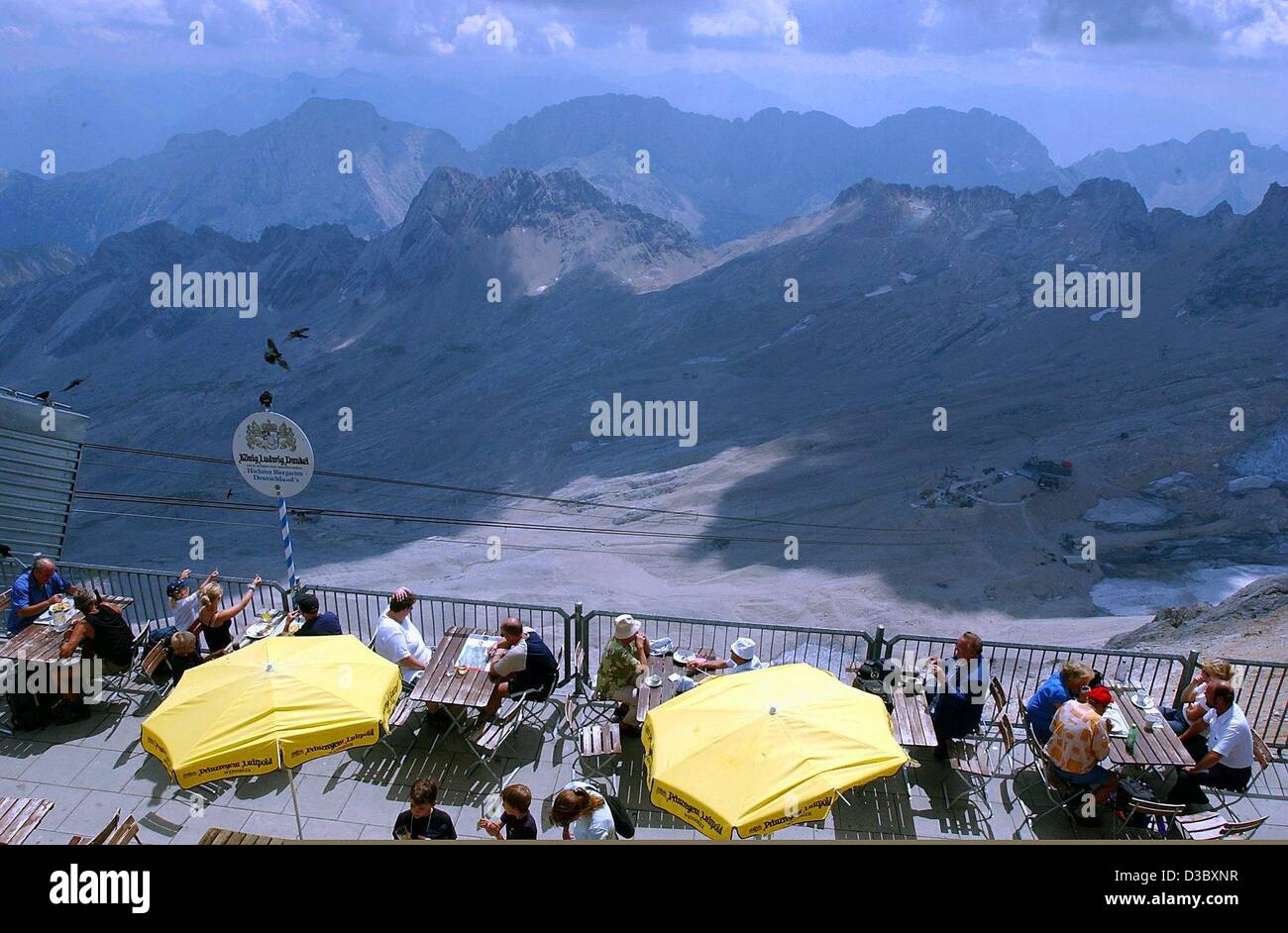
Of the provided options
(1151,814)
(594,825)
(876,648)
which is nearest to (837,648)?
(876,648)

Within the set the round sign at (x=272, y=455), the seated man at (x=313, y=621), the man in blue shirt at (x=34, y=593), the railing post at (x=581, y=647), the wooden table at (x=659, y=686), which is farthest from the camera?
the round sign at (x=272, y=455)

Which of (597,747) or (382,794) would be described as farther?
(597,747)

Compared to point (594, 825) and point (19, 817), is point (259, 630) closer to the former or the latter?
point (19, 817)

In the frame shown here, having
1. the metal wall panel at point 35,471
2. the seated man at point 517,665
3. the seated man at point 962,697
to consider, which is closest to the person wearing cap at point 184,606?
the seated man at point 517,665

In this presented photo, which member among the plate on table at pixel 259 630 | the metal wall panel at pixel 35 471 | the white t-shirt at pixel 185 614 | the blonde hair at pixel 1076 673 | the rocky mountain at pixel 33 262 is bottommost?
the blonde hair at pixel 1076 673

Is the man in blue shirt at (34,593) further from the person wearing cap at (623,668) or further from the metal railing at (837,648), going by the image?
the person wearing cap at (623,668)

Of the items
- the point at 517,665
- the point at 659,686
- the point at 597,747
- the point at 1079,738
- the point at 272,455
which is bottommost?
the point at 597,747

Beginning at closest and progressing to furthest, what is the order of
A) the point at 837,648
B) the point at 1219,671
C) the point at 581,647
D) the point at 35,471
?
the point at 1219,671 < the point at 581,647 < the point at 35,471 < the point at 837,648

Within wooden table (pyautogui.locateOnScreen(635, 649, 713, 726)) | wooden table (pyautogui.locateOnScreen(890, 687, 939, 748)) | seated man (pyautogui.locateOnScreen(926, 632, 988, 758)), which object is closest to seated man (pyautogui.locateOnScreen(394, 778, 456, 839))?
wooden table (pyautogui.locateOnScreen(635, 649, 713, 726))
